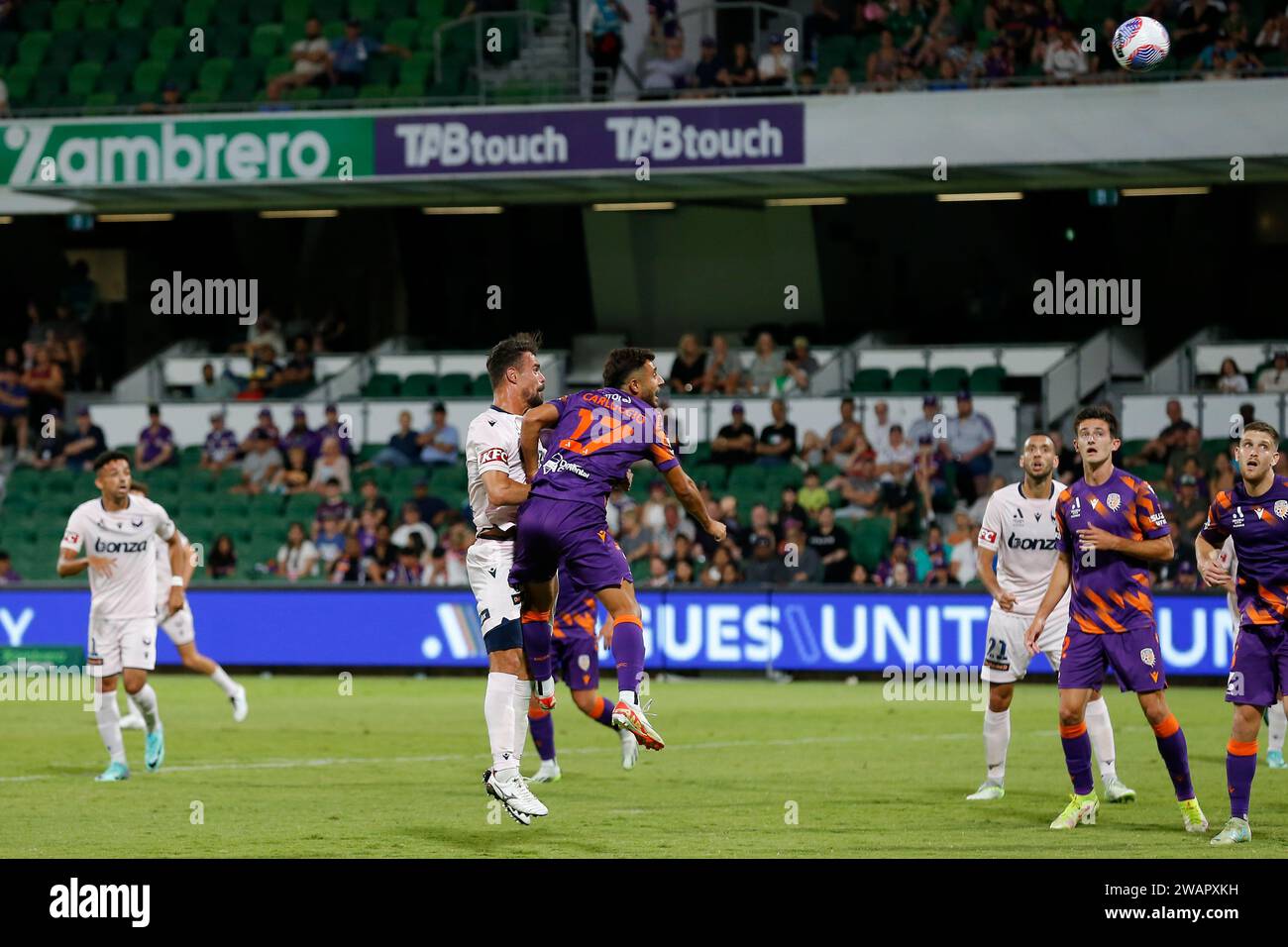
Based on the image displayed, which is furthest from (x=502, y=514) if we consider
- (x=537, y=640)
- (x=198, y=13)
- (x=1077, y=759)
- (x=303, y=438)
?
(x=198, y=13)

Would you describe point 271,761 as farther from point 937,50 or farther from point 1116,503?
point 937,50

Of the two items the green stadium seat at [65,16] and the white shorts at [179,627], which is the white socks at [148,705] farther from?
the green stadium seat at [65,16]

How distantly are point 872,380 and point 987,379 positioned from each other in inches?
63.5

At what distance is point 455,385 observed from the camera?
2977 cm

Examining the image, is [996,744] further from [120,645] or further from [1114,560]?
[120,645]

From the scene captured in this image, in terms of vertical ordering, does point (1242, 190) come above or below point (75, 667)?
above

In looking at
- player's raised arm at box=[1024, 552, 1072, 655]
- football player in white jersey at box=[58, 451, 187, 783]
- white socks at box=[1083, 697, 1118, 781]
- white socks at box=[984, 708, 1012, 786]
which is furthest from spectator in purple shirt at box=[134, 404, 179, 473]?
player's raised arm at box=[1024, 552, 1072, 655]

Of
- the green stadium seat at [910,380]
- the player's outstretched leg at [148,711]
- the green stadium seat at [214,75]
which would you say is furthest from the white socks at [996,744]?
the green stadium seat at [214,75]

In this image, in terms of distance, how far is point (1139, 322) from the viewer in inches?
1158

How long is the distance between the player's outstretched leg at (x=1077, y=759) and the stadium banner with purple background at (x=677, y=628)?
10.3 metres

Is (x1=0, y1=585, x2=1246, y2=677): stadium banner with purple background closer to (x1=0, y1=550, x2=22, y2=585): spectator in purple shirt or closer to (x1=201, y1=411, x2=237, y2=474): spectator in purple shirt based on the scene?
(x1=0, y1=550, x2=22, y2=585): spectator in purple shirt

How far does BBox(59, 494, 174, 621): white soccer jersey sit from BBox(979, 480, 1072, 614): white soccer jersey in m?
6.02
